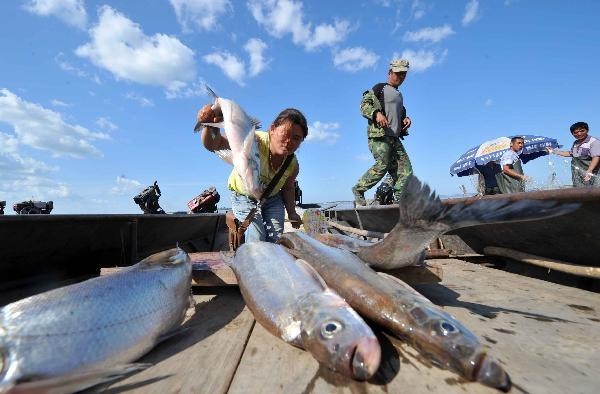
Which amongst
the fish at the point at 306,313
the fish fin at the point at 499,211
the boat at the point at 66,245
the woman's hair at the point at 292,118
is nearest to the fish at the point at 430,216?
the fish fin at the point at 499,211

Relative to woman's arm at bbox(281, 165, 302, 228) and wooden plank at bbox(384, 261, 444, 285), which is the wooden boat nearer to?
wooden plank at bbox(384, 261, 444, 285)

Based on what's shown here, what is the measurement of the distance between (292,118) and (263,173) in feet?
2.82

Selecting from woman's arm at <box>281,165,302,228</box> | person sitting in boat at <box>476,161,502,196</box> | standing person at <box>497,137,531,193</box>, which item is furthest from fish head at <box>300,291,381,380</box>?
person sitting in boat at <box>476,161,502,196</box>

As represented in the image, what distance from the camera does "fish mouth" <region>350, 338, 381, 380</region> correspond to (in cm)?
154

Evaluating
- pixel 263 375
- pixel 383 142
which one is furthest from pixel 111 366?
pixel 383 142

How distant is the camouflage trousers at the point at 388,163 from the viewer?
7027mm

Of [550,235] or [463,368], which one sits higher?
[550,235]

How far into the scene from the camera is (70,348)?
1.65m

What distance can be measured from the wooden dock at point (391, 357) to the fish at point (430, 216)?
2.03 ft

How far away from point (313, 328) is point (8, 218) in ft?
10.6

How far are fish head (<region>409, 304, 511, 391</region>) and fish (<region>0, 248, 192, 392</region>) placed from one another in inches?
58.1

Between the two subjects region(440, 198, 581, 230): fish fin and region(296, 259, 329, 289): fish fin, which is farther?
region(296, 259, 329, 289): fish fin

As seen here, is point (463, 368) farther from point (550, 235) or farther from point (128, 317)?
point (550, 235)

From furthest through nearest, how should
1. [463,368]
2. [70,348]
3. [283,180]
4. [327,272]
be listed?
[283,180] → [327,272] → [70,348] → [463,368]
